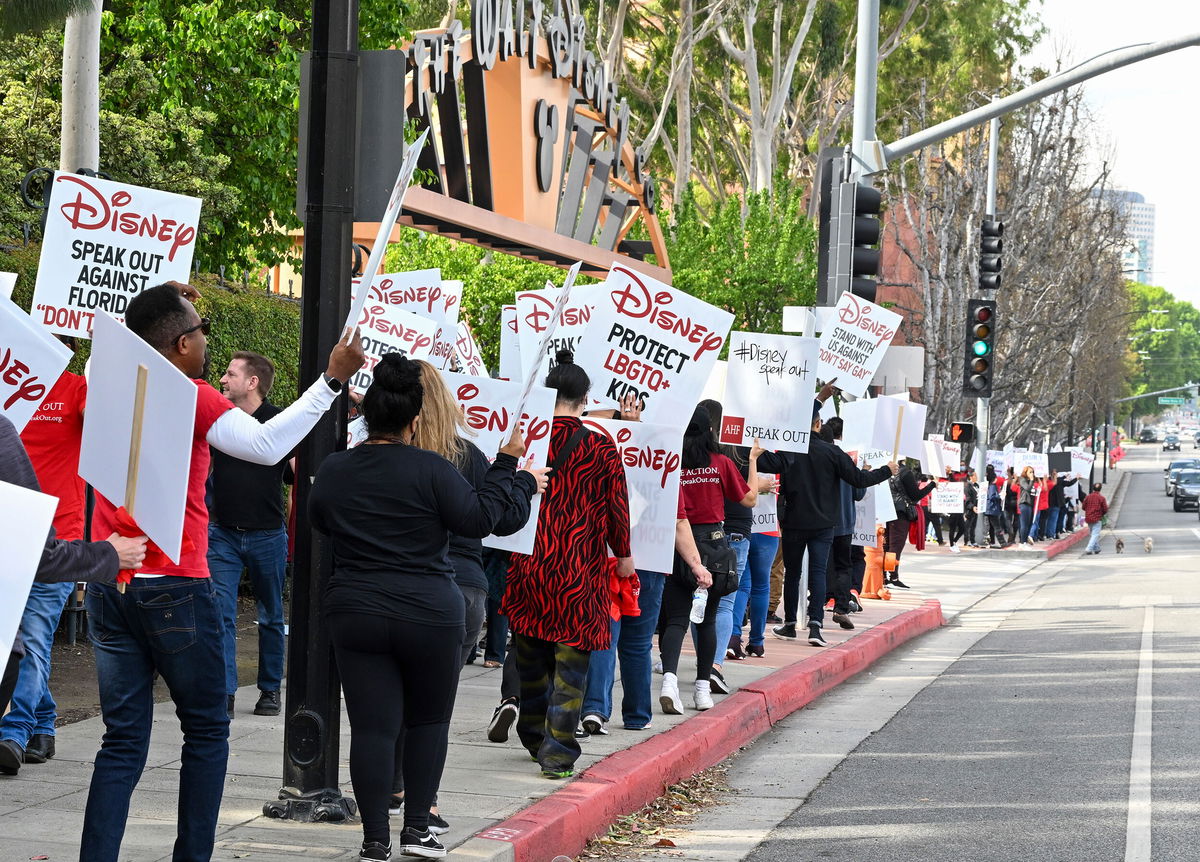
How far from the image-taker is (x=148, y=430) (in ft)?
15.1

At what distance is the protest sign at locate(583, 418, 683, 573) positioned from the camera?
8258mm

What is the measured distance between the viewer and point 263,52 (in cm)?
1720

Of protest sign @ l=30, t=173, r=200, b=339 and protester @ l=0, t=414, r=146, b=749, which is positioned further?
protest sign @ l=30, t=173, r=200, b=339

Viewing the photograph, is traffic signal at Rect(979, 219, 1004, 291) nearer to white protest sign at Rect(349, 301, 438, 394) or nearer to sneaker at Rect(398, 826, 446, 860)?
white protest sign at Rect(349, 301, 438, 394)

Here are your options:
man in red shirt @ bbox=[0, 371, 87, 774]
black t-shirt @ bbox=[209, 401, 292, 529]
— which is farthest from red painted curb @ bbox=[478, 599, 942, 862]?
black t-shirt @ bbox=[209, 401, 292, 529]

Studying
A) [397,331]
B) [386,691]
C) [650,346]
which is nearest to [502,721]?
[650,346]

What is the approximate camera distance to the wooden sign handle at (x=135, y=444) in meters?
4.59

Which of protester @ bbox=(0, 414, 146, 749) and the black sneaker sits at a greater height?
protester @ bbox=(0, 414, 146, 749)

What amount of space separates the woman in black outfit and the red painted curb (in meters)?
0.74

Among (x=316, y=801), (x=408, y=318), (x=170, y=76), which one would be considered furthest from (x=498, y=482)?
(x=170, y=76)

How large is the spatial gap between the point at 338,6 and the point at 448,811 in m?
3.26

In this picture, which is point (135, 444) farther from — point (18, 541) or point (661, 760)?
point (661, 760)

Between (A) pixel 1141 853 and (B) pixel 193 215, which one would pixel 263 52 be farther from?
(A) pixel 1141 853

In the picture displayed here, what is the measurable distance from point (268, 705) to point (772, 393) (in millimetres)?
4860
